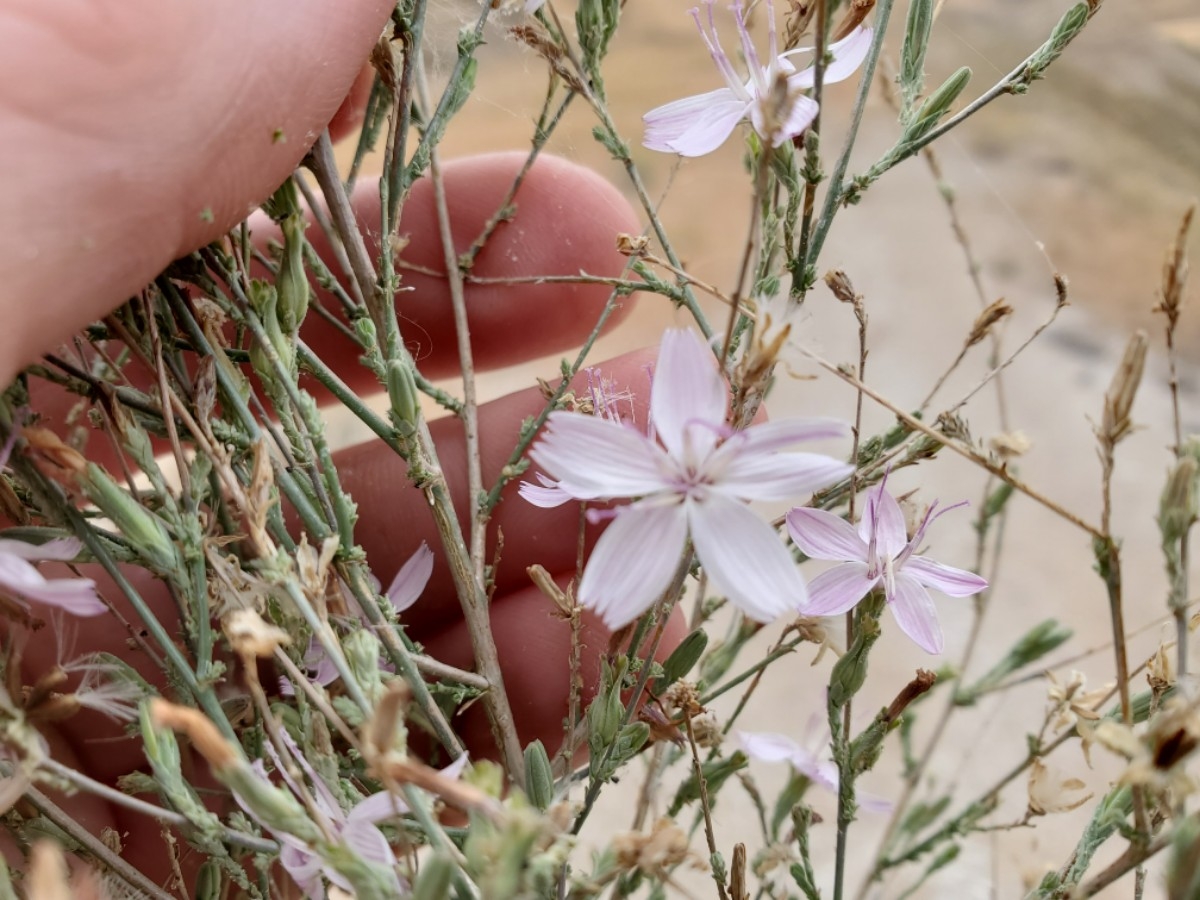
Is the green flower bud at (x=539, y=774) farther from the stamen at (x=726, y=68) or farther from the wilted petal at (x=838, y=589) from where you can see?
the stamen at (x=726, y=68)

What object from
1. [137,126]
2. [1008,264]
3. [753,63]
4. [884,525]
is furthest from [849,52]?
[1008,264]

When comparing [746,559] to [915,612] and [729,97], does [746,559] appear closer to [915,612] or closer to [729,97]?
[915,612]

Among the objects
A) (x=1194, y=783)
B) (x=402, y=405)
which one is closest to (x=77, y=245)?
(x=402, y=405)

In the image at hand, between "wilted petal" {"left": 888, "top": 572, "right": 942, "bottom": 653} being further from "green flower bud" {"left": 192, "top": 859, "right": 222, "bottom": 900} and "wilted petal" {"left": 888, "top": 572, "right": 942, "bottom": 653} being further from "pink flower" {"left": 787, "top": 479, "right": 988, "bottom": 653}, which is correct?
"green flower bud" {"left": 192, "top": 859, "right": 222, "bottom": 900}

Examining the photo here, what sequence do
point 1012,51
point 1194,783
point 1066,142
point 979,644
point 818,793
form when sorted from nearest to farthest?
point 1194,783
point 818,793
point 979,644
point 1012,51
point 1066,142

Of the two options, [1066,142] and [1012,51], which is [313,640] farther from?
[1066,142]
